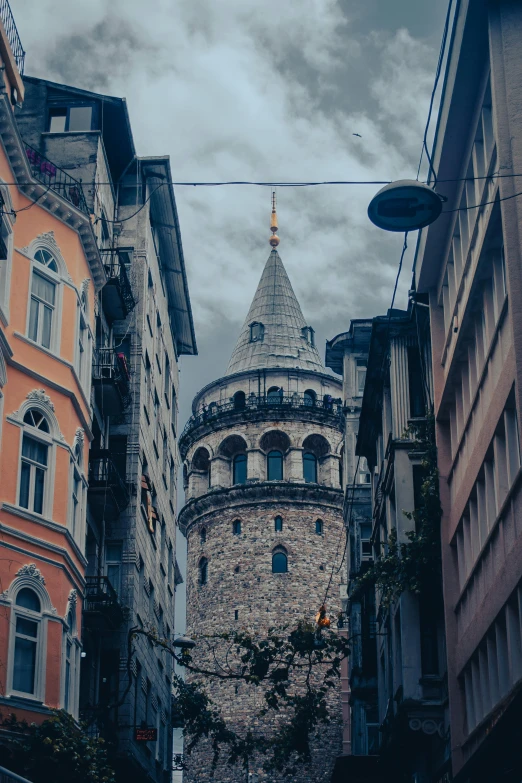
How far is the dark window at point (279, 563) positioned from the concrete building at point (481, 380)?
4441 centimetres

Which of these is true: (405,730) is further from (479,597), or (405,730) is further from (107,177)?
(107,177)

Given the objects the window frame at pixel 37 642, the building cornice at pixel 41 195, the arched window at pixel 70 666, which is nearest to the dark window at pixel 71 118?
the building cornice at pixel 41 195

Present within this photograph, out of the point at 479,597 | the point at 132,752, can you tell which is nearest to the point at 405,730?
the point at 479,597

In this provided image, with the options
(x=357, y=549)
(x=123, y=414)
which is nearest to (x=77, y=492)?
(x=123, y=414)

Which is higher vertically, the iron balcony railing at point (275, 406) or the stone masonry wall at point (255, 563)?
the iron balcony railing at point (275, 406)

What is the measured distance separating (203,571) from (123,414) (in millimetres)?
35026

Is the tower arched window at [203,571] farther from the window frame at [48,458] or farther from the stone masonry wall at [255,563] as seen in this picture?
the window frame at [48,458]

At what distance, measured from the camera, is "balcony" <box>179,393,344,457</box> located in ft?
241

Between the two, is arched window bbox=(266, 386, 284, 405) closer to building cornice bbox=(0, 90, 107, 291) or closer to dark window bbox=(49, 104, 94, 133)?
A: dark window bbox=(49, 104, 94, 133)

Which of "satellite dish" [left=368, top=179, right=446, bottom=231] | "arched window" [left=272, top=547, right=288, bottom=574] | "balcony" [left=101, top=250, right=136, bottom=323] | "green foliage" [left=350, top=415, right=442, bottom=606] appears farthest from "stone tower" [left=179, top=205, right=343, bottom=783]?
"satellite dish" [left=368, top=179, right=446, bottom=231]

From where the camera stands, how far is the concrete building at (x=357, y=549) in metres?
39.7

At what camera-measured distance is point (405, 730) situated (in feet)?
89.2

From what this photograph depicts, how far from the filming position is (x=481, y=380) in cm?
2112

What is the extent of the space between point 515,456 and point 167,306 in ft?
102
